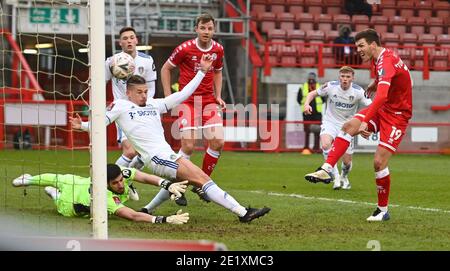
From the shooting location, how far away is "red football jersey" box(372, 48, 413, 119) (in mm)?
9938

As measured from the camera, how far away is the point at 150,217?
30.1 ft

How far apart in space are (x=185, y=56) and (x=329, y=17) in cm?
1655

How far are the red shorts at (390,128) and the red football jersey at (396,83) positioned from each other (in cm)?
6

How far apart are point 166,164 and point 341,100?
5870mm

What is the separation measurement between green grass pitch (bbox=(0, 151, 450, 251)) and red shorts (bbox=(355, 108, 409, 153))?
0.80m

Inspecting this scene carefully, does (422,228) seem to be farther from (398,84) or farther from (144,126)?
(144,126)

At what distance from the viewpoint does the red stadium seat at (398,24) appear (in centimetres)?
2833

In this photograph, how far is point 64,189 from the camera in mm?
9812

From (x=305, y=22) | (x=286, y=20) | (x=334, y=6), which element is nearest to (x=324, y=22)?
(x=305, y=22)

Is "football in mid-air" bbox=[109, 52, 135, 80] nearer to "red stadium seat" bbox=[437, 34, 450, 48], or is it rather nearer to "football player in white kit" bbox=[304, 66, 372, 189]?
→ "football player in white kit" bbox=[304, 66, 372, 189]

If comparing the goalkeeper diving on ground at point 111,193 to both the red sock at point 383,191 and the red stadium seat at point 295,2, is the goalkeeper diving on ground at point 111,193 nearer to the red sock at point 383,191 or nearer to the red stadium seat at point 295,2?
the red sock at point 383,191
